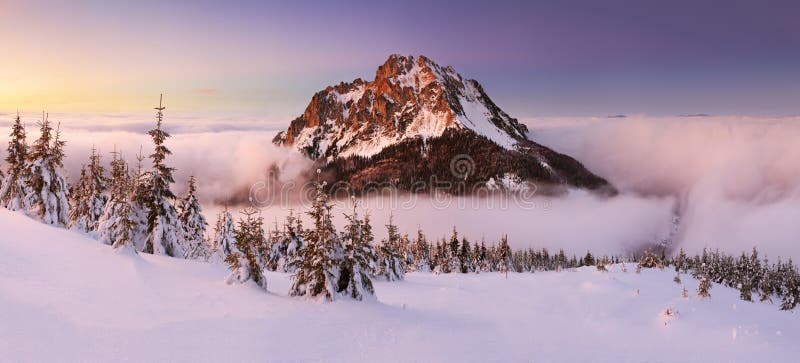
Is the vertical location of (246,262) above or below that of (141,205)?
below

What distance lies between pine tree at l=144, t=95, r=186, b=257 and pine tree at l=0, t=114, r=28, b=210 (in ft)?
35.3

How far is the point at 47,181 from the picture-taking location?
29344 mm

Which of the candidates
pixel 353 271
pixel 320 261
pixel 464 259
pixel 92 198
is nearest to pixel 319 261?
pixel 320 261

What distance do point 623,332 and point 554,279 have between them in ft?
62.0

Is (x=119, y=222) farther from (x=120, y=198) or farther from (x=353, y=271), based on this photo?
(x=353, y=271)

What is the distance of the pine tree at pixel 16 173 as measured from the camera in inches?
1154

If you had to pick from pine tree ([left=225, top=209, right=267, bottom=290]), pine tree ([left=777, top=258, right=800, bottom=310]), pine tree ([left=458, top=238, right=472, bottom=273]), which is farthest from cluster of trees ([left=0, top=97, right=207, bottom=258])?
pine tree ([left=777, top=258, right=800, bottom=310])

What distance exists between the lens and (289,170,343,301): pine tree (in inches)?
786

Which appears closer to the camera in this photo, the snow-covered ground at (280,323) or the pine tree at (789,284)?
the snow-covered ground at (280,323)

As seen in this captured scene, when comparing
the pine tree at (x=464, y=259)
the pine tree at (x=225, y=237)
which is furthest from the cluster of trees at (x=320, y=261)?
the pine tree at (x=464, y=259)

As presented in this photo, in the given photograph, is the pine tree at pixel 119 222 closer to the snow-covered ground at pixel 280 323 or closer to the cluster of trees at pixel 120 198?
the cluster of trees at pixel 120 198

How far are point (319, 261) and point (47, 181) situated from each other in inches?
909

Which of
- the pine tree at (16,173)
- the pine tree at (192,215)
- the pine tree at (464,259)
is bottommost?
the pine tree at (464,259)

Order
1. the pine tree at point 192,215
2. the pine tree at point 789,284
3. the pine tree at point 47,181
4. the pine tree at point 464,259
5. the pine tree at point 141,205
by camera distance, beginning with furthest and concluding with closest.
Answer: the pine tree at point 789,284
the pine tree at point 464,259
the pine tree at point 192,215
the pine tree at point 47,181
the pine tree at point 141,205
